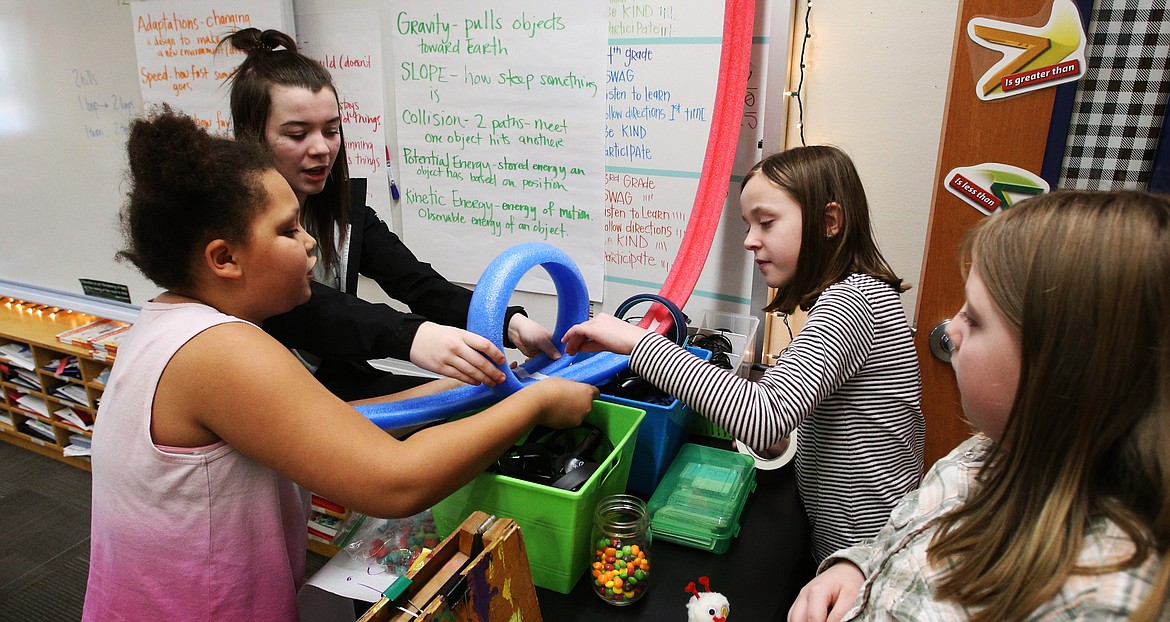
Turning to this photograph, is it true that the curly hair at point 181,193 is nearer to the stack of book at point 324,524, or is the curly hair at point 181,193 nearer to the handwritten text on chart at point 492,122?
the handwritten text on chart at point 492,122

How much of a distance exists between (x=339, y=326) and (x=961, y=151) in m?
1.23

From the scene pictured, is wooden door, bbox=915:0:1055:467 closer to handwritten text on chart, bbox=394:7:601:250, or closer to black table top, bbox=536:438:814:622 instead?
→ black table top, bbox=536:438:814:622

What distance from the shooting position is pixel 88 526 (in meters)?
2.40

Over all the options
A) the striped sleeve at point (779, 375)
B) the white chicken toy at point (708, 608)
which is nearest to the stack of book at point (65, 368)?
the striped sleeve at point (779, 375)

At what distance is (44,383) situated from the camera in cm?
274

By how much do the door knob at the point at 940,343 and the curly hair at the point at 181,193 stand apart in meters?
1.27

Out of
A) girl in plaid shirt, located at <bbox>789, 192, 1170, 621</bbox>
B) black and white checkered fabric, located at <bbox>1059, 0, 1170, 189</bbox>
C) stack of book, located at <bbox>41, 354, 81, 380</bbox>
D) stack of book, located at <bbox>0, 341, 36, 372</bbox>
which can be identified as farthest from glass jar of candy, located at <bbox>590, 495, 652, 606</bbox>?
stack of book, located at <bbox>0, 341, 36, 372</bbox>

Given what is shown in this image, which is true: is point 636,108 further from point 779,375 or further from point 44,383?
point 44,383

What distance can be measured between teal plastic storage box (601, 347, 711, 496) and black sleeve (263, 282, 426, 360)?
16.7 inches

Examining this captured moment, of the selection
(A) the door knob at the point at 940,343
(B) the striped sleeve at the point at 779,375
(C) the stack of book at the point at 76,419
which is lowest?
(C) the stack of book at the point at 76,419

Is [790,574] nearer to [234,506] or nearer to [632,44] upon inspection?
[234,506]

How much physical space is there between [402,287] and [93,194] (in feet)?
6.55

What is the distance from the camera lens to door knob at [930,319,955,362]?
140cm

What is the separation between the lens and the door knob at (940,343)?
4.58 feet
